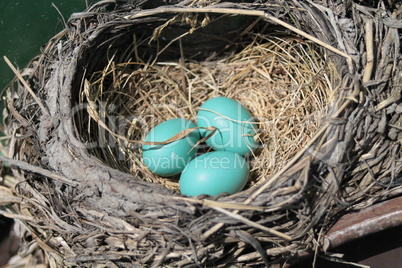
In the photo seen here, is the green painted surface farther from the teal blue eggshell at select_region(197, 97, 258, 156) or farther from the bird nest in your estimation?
the teal blue eggshell at select_region(197, 97, 258, 156)

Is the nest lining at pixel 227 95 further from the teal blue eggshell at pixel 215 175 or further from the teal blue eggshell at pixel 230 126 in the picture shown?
the teal blue eggshell at pixel 215 175

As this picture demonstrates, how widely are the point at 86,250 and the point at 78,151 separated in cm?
31

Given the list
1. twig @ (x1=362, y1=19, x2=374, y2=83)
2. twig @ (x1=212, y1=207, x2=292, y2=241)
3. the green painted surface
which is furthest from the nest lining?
twig @ (x1=212, y1=207, x2=292, y2=241)

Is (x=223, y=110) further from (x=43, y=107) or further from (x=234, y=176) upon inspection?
(x=43, y=107)

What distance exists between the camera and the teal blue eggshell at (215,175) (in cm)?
141

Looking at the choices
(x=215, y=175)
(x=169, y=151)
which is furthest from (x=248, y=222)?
(x=169, y=151)

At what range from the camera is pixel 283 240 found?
50.2 inches

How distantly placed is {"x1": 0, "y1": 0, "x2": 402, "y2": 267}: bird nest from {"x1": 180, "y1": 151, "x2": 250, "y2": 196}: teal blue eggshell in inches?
4.5

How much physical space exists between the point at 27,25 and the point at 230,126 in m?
0.86

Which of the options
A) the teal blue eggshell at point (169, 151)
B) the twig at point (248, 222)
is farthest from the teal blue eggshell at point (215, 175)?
the twig at point (248, 222)

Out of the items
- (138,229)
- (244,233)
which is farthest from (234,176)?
(138,229)

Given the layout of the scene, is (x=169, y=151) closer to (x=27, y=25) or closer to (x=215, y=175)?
(x=215, y=175)

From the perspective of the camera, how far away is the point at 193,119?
1812 mm

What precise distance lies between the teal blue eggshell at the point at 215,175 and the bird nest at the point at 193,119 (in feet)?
0.38
